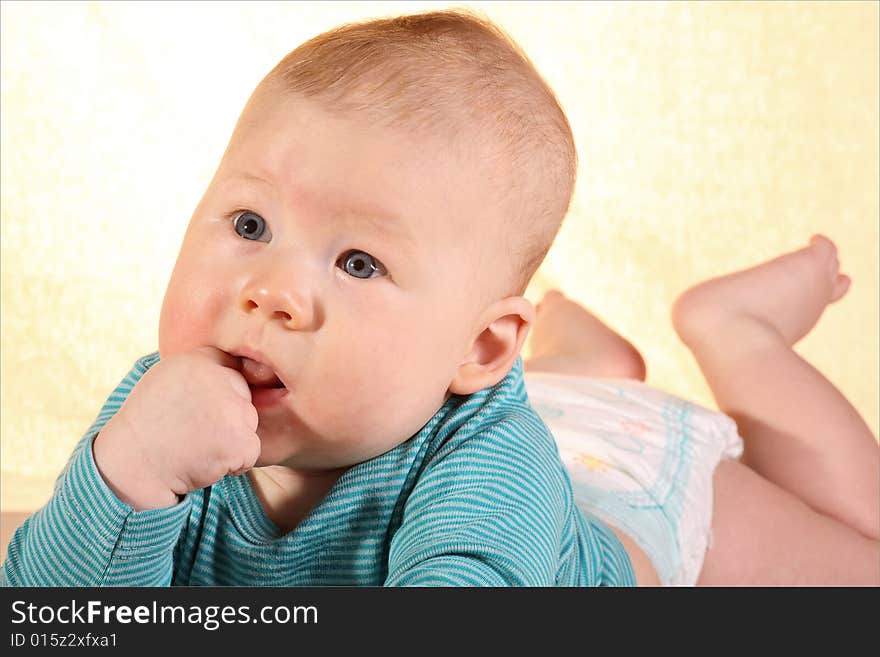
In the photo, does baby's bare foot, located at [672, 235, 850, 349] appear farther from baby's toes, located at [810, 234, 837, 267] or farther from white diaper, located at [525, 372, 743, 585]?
white diaper, located at [525, 372, 743, 585]

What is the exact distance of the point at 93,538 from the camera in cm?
73

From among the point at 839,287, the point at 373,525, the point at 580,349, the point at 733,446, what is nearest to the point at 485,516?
the point at 373,525

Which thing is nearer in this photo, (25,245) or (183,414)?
(183,414)

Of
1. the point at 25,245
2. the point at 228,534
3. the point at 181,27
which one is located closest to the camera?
the point at 228,534

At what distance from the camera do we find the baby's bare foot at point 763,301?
4.69 ft

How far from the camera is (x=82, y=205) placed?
1884 millimetres

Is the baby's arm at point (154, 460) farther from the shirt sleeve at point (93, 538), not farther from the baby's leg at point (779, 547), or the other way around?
the baby's leg at point (779, 547)

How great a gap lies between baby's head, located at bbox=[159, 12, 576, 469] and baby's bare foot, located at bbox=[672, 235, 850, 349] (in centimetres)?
64

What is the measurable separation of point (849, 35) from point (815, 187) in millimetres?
272

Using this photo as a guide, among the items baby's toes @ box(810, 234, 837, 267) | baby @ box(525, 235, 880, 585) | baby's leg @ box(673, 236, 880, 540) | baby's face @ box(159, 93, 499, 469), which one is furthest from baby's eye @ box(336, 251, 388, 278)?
baby's toes @ box(810, 234, 837, 267)

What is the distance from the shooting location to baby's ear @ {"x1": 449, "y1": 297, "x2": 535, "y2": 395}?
33.8 inches

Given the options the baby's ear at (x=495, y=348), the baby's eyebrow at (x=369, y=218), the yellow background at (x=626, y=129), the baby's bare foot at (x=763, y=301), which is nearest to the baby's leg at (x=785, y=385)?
the baby's bare foot at (x=763, y=301)
